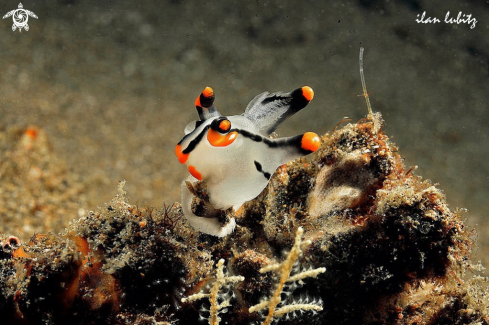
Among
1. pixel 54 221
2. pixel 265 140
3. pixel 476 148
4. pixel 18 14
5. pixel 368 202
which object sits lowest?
pixel 368 202

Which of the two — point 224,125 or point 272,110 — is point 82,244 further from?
point 272,110

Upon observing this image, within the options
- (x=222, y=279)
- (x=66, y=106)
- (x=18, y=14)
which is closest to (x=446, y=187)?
(x=222, y=279)

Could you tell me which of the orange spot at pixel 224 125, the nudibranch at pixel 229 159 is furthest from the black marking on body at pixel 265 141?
the orange spot at pixel 224 125

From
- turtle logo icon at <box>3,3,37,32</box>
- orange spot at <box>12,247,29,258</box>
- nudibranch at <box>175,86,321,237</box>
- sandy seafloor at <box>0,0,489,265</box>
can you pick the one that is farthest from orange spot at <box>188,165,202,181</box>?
turtle logo icon at <box>3,3,37,32</box>

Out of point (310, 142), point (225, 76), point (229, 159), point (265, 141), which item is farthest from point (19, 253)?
point (225, 76)

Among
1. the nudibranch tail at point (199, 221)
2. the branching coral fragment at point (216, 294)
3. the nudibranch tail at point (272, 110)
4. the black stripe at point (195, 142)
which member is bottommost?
the branching coral fragment at point (216, 294)

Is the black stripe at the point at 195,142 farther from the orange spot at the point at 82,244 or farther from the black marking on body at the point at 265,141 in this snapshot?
the orange spot at the point at 82,244

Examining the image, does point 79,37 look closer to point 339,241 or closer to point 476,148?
point 339,241
